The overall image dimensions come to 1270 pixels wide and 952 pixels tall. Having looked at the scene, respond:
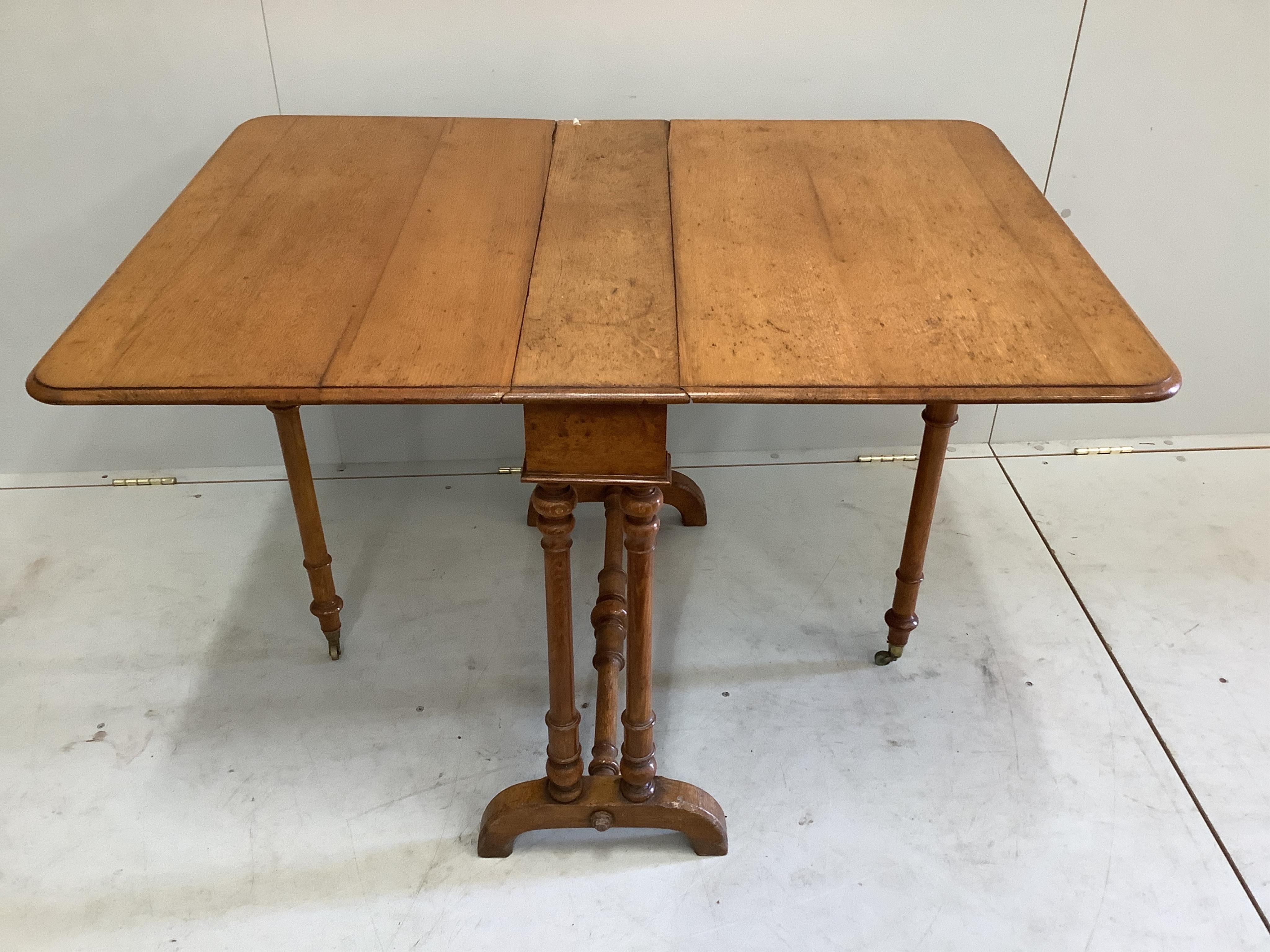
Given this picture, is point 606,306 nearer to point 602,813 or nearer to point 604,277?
point 604,277

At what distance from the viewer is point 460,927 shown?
1643 millimetres

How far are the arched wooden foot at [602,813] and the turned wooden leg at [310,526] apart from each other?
55 cm

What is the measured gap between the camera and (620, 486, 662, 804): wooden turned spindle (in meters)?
1.44

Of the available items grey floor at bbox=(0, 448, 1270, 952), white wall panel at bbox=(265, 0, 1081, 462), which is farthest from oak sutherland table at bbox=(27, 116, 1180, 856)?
white wall panel at bbox=(265, 0, 1081, 462)

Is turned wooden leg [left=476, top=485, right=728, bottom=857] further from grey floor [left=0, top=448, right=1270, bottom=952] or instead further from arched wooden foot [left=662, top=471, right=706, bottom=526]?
arched wooden foot [left=662, top=471, right=706, bottom=526]

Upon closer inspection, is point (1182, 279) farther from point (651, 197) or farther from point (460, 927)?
point (460, 927)

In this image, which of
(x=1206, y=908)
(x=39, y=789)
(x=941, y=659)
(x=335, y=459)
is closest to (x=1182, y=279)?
(x=941, y=659)

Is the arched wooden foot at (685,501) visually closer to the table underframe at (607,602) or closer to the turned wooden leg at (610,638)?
the table underframe at (607,602)

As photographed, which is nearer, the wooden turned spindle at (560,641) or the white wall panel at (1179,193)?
the wooden turned spindle at (560,641)

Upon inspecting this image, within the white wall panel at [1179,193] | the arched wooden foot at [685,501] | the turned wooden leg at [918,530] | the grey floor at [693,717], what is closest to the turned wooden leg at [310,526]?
the grey floor at [693,717]

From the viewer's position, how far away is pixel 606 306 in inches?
55.3

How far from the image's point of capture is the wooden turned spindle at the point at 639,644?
4.72 feet

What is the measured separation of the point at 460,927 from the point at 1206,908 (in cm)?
115

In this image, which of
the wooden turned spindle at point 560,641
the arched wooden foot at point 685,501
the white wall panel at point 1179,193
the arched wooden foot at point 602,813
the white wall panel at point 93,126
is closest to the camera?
the wooden turned spindle at point 560,641
